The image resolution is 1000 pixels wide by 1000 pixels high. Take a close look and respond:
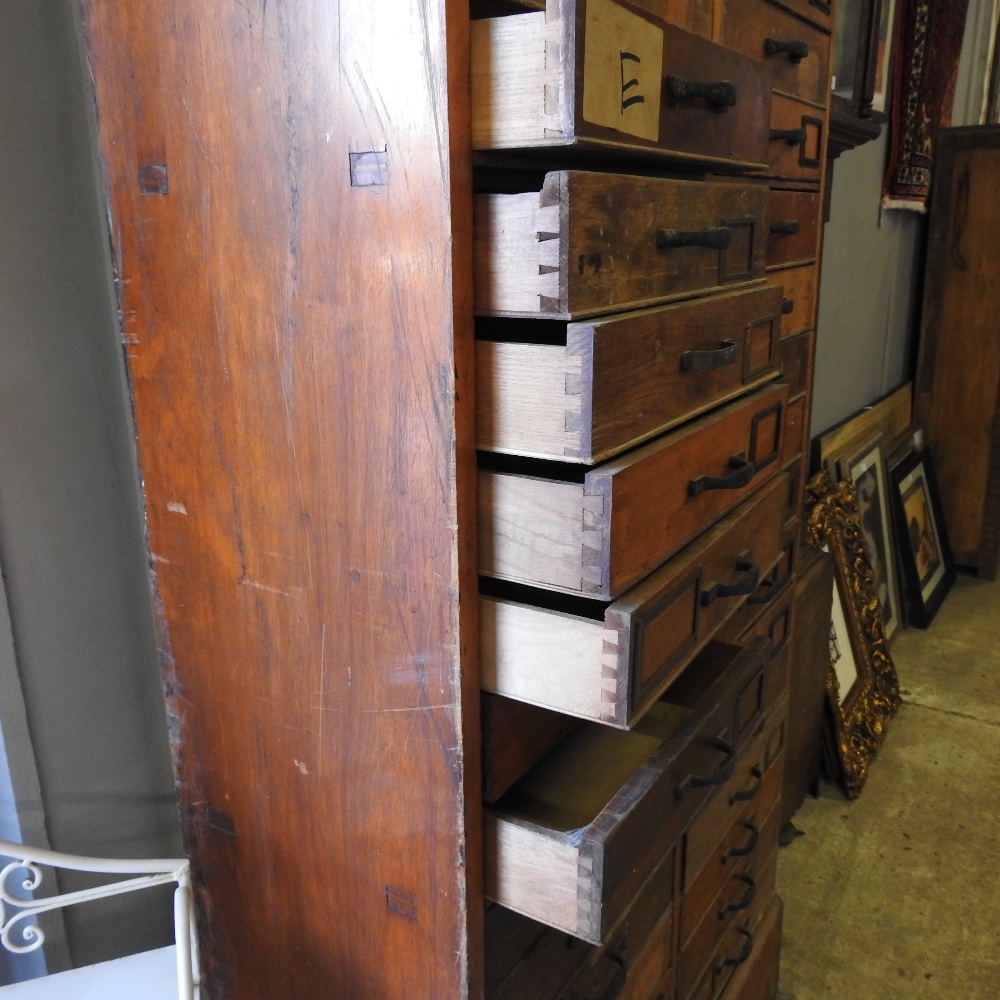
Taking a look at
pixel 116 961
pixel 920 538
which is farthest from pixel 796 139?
pixel 920 538

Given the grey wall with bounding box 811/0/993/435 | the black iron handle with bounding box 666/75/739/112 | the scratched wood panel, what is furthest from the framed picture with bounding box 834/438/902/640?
the scratched wood panel

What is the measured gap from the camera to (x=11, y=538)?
41.6 inches

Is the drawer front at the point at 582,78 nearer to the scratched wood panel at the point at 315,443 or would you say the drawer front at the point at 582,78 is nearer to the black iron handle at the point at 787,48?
the scratched wood panel at the point at 315,443

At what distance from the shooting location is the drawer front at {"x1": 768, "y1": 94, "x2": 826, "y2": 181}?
4.00 ft

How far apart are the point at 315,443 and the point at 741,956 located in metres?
1.14

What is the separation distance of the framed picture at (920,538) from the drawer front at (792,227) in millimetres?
2041

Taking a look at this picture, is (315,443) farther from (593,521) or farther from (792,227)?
(792,227)

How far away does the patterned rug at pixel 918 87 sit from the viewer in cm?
308

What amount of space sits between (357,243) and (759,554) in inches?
23.7

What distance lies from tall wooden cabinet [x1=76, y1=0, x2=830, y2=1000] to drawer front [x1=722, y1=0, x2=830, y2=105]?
0.03 m

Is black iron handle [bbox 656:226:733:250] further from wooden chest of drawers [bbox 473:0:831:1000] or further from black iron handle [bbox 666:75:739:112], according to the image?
black iron handle [bbox 666:75:739:112]

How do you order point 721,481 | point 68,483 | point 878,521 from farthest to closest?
point 878,521 → point 68,483 → point 721,481

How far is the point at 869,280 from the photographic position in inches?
129

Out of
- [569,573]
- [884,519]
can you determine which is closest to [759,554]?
[569,573]
